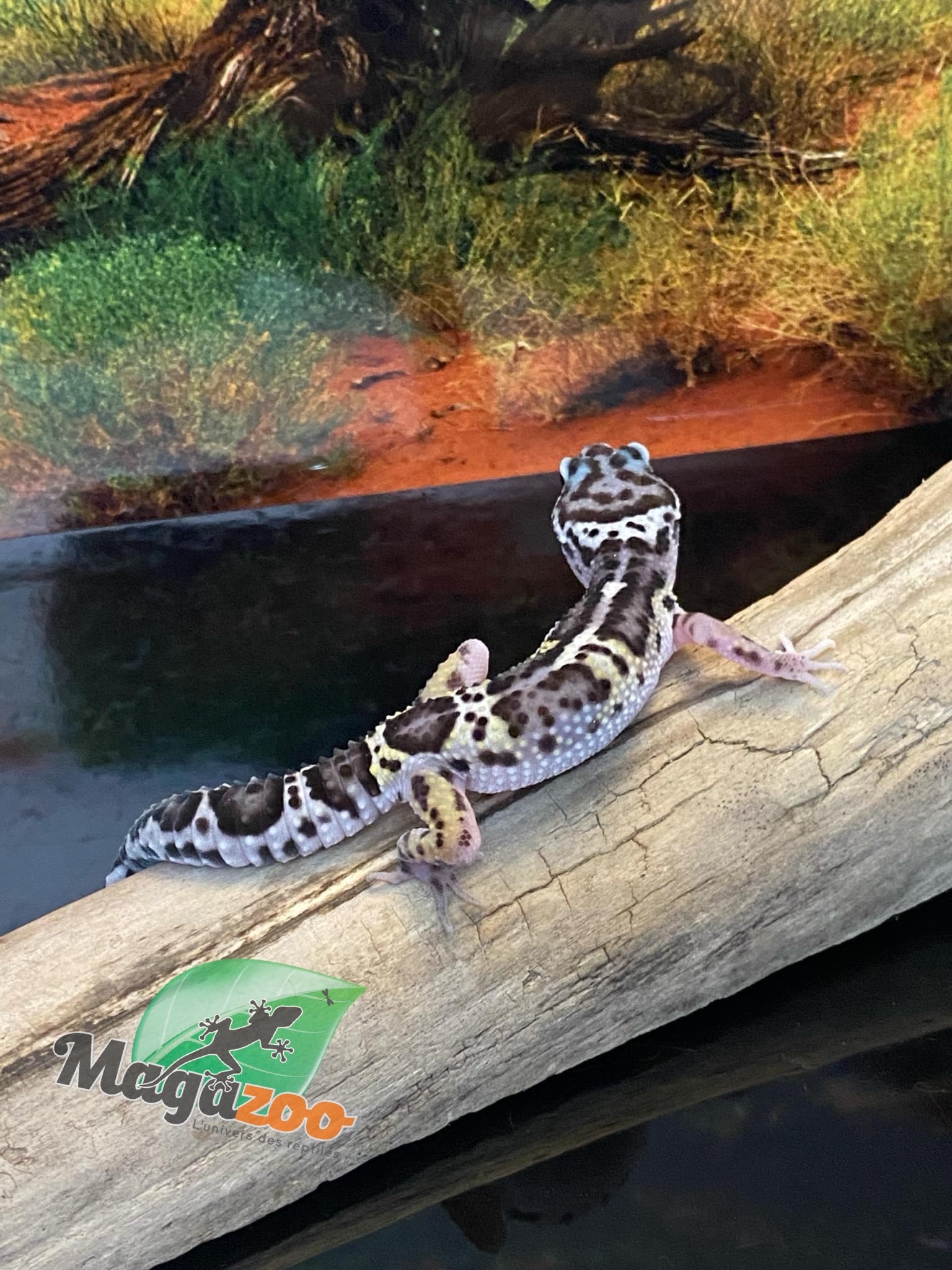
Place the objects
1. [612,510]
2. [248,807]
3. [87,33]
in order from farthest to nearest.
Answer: [87,33] → [612,510] → [248,807]

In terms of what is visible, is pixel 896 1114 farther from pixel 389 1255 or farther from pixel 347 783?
pixel 347 783

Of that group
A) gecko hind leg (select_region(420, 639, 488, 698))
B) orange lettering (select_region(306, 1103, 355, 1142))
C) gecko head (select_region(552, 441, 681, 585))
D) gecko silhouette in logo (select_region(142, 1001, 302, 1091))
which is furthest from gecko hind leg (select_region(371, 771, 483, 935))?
gecko head (select_region(552, 441, 681, 585))

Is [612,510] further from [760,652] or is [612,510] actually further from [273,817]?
[273,817]

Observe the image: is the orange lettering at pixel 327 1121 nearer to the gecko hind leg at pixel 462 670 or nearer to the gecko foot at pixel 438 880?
the gecko foot at pixel 438 880

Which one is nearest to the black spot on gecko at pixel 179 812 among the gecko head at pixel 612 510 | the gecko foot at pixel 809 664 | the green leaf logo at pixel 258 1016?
the green leaf logo at pixel 258 1016

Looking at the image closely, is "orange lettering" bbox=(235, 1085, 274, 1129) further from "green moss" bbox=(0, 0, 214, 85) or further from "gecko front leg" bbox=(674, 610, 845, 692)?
"green moss" bbox=(0, 0, 214, 85)

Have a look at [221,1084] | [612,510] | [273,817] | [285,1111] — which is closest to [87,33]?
[612,510]

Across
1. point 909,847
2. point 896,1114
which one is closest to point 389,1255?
point 896,1114
